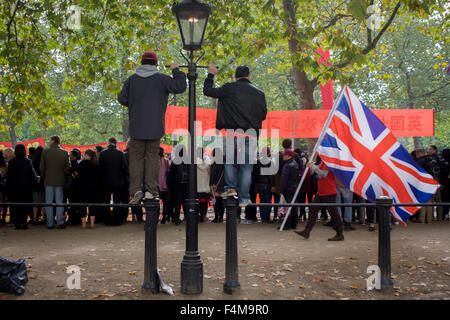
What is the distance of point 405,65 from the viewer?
30.8 meters

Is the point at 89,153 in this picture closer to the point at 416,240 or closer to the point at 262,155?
the point at 262,155

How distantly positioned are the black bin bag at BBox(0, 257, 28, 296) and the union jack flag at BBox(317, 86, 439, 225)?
16.9 feet

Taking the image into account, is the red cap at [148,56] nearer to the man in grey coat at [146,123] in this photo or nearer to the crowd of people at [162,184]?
the man in grey coat at [146,123]

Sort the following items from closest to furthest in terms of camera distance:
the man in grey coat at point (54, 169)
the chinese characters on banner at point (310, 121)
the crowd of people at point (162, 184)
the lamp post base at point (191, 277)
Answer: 1. the lamp post base at point (191, 277)
2. the crowd of people at point (162, 184)
3. the man in grey coat at point (54, 169)
4. the chinese characters on banner at point (310, 121)

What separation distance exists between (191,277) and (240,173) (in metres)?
1.77

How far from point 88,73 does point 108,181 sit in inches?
107

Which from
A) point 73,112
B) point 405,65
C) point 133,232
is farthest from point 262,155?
point 73,112

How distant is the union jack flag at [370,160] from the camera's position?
711 centimetres

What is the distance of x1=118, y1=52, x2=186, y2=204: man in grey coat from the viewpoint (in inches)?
258

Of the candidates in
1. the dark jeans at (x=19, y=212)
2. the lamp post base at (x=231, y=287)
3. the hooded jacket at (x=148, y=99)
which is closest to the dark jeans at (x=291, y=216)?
the hooded jacket at (x=148, y=99)

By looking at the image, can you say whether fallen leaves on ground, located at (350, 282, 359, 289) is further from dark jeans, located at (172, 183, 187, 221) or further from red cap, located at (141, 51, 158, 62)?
dark jeans, located at (172, 183, 187, 221)

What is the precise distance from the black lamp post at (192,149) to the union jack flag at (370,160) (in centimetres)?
291

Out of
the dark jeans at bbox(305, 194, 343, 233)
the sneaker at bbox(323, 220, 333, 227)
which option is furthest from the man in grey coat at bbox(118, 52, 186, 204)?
the sneaker at bbox(323, 220, 333, 227)

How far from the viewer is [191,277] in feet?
19.0
